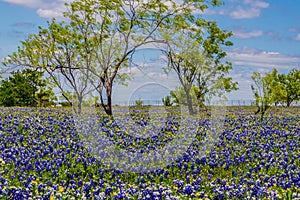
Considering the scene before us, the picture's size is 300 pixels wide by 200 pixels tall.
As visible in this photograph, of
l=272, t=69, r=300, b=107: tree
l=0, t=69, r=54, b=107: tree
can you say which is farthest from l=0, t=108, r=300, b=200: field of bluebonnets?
l=272, t=69, r=300, b=107: tree

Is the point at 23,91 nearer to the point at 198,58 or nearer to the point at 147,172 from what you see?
the point at 198,58

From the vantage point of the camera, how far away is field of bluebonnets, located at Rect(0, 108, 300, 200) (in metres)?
8.14

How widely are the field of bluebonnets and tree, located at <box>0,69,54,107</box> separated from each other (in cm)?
3055

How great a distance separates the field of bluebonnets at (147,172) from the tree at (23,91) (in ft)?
100

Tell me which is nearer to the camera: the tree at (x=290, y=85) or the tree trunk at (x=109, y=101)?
the tree trunk at (x=109, y=101)

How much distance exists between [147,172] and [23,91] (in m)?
38.1

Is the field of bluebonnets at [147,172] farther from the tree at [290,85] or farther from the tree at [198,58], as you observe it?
the tree at [290,85]

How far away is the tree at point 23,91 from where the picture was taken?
46.2 meters

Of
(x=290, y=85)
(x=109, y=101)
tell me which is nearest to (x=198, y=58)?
(x=109, y=101)

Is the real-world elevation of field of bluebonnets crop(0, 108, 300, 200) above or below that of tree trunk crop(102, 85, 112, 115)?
below

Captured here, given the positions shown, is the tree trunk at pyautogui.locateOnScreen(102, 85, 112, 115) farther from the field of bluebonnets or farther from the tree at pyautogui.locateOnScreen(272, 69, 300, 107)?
the tree at pyautogui.locateOnScreen(272, 69, 300, 107)

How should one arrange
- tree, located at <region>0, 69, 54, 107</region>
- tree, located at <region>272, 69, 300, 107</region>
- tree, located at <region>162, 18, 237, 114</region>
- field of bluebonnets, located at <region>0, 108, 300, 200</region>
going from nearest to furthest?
field of bluebonnets, located at <region>0, 108, 300, 200</region>, tree, located at <region>162, 18, 237, 114</region>, tree, located at <region>0, 69, 54, 107</region>, tree, located at <region>272, 69, 300, 107</region>

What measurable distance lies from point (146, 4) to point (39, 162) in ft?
51.6

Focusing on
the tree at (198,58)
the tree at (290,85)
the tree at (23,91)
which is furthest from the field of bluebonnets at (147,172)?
the tree at (290,85)
